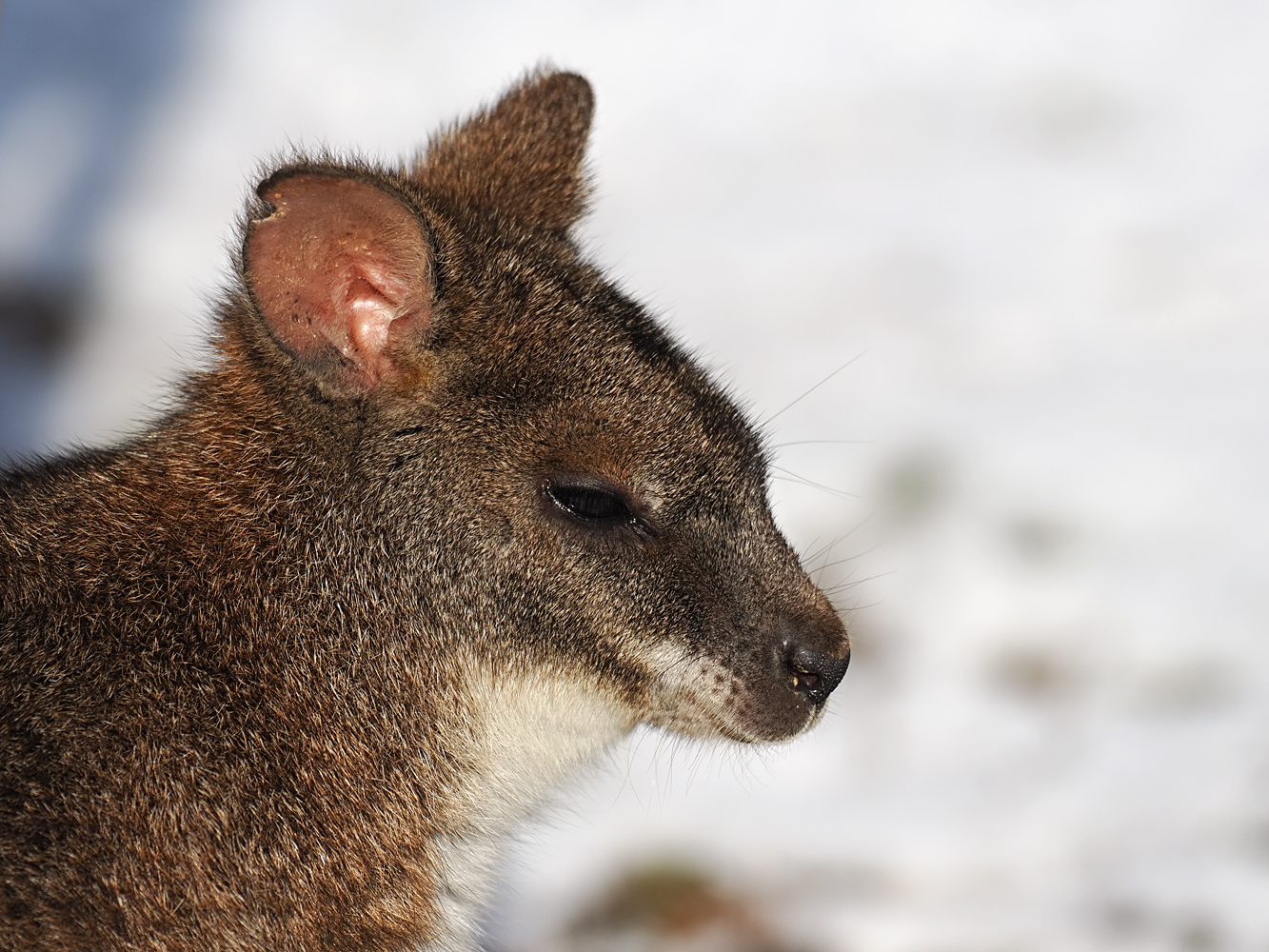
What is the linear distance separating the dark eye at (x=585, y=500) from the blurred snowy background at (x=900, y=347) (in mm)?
910

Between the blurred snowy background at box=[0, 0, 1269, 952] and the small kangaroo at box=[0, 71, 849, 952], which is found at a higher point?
the blurred snowy background at box=[0, 0, 1269, 952]

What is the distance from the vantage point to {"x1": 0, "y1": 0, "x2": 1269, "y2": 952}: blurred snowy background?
19.1 feet

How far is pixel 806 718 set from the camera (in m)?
3.79

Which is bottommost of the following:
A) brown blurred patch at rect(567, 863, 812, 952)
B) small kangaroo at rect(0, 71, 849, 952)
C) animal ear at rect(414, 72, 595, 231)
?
small kangaroo at rect(0, 71, 849, 952)

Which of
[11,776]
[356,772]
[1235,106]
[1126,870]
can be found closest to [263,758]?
[356,772]

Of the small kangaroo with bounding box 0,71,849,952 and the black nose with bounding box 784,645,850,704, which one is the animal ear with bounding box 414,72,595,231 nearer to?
the small kangaroo with bounding box 0,71,849,952

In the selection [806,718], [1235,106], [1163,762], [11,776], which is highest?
[1235,106]

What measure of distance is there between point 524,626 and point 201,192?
547 centimetres

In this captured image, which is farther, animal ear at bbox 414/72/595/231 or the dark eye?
animal ear at bbox 414/72/595/231

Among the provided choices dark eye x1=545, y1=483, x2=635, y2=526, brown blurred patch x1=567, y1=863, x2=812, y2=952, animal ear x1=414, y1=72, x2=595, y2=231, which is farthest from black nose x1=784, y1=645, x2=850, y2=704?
brown blurred patch x1=567, y1=863, x2=812, y2=952

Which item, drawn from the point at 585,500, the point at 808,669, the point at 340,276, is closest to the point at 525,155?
the point at 340,276

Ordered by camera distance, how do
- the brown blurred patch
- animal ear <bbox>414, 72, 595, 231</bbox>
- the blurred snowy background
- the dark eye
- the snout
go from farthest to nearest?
the blurred snowy background < the brown blurred patch < animal ear <bbox>414, 72, 595, 231</bbox> < the snout < the dark eye

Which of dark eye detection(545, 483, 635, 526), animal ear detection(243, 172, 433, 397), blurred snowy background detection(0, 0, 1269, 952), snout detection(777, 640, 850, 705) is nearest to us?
animal ear detection(243, 172, 433, 397)

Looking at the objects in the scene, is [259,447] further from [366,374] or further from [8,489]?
[8,489]
